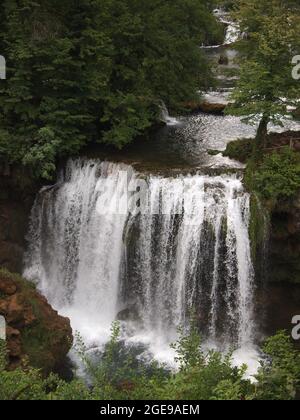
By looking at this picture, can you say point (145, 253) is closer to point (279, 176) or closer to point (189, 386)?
point (279, 176)

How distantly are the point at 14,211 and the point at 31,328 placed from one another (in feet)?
16.2

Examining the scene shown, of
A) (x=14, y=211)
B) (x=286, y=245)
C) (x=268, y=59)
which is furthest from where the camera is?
(x=14, y=211)

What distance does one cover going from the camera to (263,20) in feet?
44.1

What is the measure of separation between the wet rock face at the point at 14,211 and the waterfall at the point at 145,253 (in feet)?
0.99

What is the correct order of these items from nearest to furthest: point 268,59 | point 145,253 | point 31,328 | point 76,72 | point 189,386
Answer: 1. point 189,386
2. point 31,328
3. point 268,59
4. point 145,253
5. point 76,72

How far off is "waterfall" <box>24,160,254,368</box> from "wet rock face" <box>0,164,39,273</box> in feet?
0.99

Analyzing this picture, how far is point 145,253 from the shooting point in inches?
558

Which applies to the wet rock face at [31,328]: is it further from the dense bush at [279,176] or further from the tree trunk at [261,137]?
the tree trunk at [261,137]

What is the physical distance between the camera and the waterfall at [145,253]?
13.5 m

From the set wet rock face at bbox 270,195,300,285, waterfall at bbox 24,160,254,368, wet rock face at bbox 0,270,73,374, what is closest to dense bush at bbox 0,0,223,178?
waterfall at bbox 24,160,254,368

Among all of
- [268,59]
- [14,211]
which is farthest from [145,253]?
[268,59]

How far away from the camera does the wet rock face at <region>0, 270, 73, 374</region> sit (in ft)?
37.1
